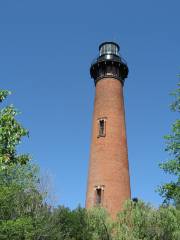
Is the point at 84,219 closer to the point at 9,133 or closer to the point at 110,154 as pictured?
the point at 110,154

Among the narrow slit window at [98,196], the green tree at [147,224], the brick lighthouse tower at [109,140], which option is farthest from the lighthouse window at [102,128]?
the green tree at [147,224]

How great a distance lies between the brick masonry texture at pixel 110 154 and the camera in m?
30.7

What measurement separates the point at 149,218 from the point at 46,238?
20.3 ft

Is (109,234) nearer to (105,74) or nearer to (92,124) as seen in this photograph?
(92,124)

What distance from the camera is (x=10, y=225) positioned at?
19188mm

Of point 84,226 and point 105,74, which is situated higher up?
point 105,74

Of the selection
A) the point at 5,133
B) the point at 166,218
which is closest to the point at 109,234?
the point at 166,218

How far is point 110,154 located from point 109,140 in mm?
1271

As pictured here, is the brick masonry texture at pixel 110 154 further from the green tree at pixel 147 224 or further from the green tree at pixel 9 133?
the green tree at pixel 9 133

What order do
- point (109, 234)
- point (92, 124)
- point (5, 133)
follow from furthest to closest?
point (92, 124) < point (109, 234) < point (5, 133)

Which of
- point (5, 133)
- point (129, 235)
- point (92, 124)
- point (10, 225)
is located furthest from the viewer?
point (92, 124)

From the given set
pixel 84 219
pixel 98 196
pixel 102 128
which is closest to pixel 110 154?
pixel 102 128

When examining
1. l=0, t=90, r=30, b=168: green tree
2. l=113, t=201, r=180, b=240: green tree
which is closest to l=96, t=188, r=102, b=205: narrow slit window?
l=113, t=201, r=180, b=240: green tree

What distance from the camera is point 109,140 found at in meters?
32.6
